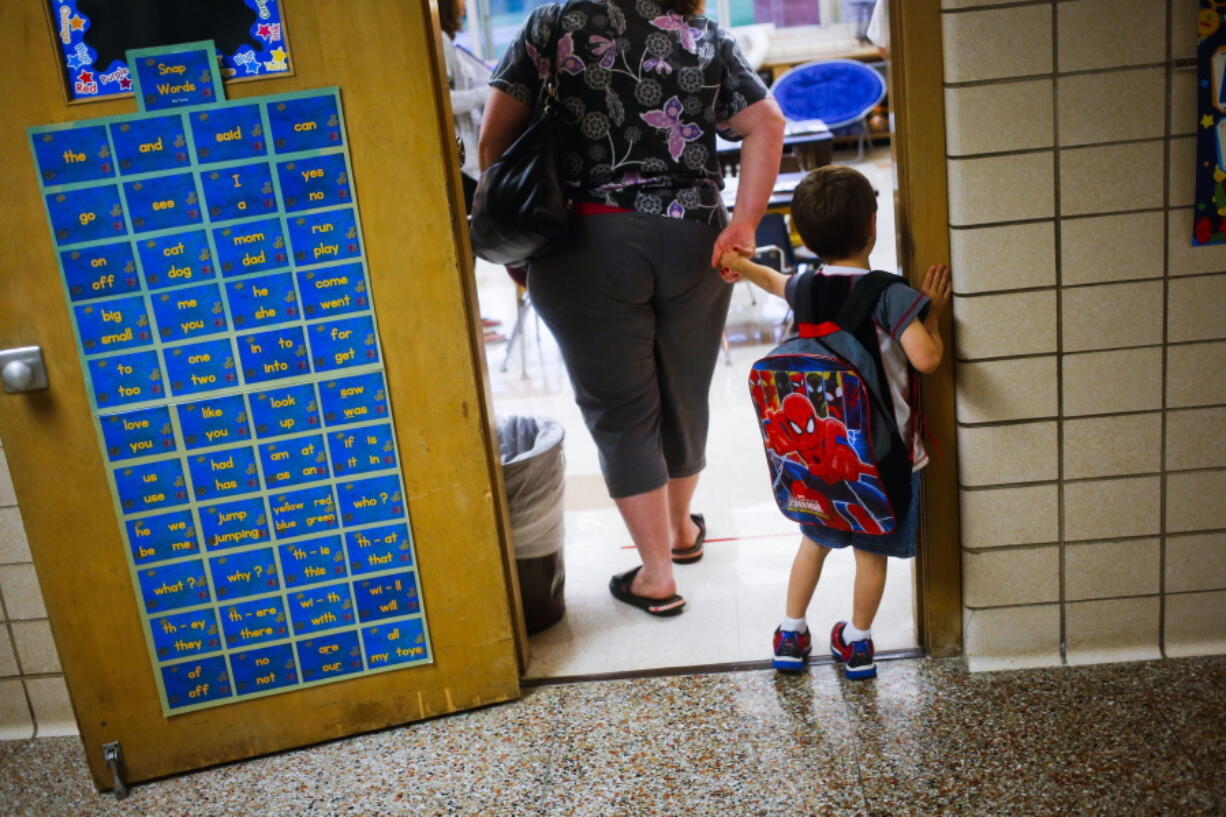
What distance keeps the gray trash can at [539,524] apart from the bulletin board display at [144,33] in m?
1.06

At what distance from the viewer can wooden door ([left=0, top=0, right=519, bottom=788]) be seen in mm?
1931

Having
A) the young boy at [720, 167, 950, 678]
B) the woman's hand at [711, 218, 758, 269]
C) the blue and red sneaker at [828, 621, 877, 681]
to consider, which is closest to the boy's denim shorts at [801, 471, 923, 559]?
the young boy at [720, 167, 950, 678]

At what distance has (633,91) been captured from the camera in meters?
2.30

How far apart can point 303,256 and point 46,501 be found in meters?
0.68

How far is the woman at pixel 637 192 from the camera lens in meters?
2.29

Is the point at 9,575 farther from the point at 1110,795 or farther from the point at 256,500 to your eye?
the point at 1110,795

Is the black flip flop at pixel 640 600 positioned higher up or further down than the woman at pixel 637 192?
further down

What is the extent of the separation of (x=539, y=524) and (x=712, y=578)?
1.79ft

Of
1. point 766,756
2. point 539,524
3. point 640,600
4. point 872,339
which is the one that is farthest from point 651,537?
point 872,339

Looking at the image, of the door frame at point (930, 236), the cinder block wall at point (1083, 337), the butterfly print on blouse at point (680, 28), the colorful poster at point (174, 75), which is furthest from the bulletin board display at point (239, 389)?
the cinder block wall at point (1083, 337)

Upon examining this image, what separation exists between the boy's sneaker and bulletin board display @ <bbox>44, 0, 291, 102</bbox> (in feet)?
5.07

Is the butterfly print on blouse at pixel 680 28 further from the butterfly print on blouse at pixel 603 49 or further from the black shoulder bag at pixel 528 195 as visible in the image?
the black shoulder bag at pixel 528 195

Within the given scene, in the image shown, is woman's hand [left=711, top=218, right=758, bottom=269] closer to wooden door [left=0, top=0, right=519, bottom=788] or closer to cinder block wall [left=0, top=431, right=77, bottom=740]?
wooden door [left=0, top=0, right=519, bottom=788]

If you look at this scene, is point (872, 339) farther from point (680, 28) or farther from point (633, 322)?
point (680, 28)
